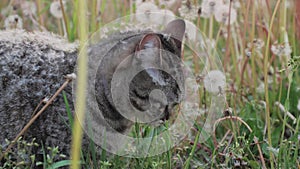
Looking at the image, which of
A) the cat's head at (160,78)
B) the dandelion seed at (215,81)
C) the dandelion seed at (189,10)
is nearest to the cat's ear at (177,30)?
the cat's head at (160,78)

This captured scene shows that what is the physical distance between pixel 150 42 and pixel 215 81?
0.54 metres

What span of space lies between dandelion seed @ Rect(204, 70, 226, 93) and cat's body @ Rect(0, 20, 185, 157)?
10.3 inches

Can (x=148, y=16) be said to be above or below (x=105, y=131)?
above

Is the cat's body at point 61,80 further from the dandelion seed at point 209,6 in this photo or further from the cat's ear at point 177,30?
the dandelion seed at point 209,6

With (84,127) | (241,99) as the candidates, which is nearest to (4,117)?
(84,127)

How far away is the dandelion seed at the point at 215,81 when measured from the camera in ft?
6.78

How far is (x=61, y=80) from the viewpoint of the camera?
5.61 ft

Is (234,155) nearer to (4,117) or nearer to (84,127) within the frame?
(84,127)

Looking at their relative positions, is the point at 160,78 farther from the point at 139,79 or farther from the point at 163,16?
the point at 163,16

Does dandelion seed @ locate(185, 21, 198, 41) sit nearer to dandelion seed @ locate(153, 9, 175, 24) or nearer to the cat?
dandelion seed @ locate(153, 9, 175, 24)

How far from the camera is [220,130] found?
216cm

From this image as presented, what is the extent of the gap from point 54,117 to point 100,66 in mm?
272

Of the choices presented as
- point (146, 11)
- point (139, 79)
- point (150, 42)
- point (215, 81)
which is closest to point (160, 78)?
point (139, 79)

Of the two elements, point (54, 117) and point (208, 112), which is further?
point (208, 112)
